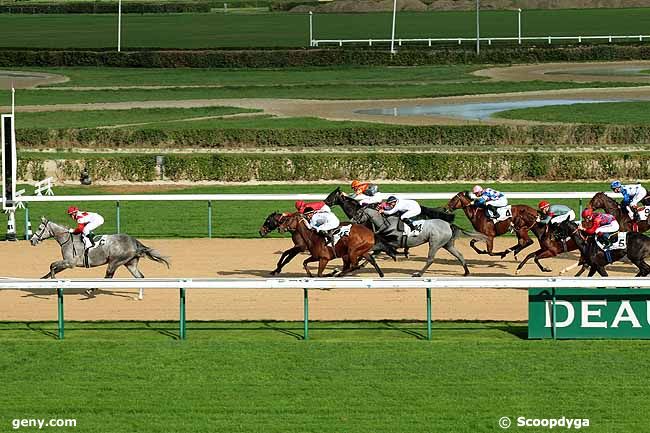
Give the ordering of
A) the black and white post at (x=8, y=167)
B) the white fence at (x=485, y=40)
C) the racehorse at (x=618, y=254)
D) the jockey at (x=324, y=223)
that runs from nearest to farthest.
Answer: the racehorse at (x=618, y=254) < the jockey at (x=324, y=223) < the black and white post at (x=8, y=167) < the white fence at (x=485, y=40)

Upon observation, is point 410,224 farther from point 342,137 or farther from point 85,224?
point 342,137

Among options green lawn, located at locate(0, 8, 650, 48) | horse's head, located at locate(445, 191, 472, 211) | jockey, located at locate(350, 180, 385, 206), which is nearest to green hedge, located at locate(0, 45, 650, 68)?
green lawn, located at locate(0, 8, 650, 48)

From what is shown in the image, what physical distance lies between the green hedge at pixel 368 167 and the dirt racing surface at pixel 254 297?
8.14 meters

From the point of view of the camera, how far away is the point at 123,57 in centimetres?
6034

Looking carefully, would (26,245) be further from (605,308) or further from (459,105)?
(459,105)

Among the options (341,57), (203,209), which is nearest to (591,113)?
(203,209)

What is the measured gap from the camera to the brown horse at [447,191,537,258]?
2105cm

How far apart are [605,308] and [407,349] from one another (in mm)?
2223

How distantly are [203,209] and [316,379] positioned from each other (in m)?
14.1

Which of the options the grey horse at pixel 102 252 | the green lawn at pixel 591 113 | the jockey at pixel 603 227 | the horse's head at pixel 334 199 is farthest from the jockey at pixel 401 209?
the green lawn at pixel 591 113

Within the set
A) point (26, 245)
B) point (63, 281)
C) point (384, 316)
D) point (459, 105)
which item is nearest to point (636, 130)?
point (459, 105)

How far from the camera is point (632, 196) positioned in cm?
2128

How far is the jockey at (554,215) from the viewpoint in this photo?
19688 mm

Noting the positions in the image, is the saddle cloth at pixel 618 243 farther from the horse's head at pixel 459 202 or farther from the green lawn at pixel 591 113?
the green lawn at pixel 591 113
